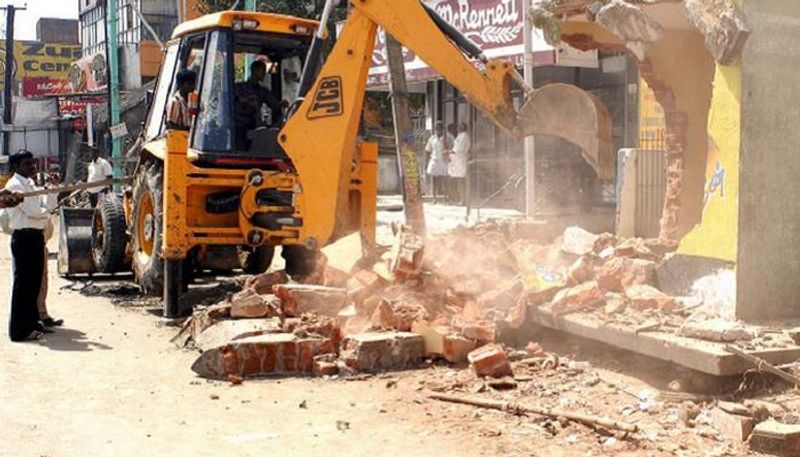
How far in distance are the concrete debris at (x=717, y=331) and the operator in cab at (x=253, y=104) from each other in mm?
5530

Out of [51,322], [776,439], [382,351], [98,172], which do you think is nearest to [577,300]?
[382,351]

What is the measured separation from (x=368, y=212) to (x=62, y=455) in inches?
201

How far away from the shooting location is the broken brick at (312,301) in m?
8.36

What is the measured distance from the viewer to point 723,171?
6.70m

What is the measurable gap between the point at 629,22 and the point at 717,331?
3.07 metres

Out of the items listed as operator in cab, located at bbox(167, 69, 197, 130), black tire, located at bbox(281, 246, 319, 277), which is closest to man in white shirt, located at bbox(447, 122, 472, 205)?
black tire, located at bbox(281, 246, 319, 277)

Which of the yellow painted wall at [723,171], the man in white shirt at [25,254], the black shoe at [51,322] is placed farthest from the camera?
the black shoe at [51,322]

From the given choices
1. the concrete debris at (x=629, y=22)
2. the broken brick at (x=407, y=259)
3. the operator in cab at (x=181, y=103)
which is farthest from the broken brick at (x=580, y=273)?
the operator in cab at (x=181, y=103)

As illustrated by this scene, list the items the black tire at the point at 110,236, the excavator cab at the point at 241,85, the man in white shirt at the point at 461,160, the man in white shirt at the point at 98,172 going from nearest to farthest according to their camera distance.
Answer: the excavator cab at the point at 241,85 → the black tire at the point at 110,236 → the man in white shirt at the point at 98,172 → the man in white shirt at the point at 461,160

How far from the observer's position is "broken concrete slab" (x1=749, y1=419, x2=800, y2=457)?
4977mm

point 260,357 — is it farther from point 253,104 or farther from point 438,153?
point 438,153

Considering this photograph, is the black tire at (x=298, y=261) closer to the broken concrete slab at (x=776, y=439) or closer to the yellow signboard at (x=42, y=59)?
the broken concrete slab at (x=776, y=439)

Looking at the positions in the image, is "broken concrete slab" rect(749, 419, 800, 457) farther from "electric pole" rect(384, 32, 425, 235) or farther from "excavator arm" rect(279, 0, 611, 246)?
"electric pole" rect(384, 32, 425, 235)

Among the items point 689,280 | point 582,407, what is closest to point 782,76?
point 689,280
